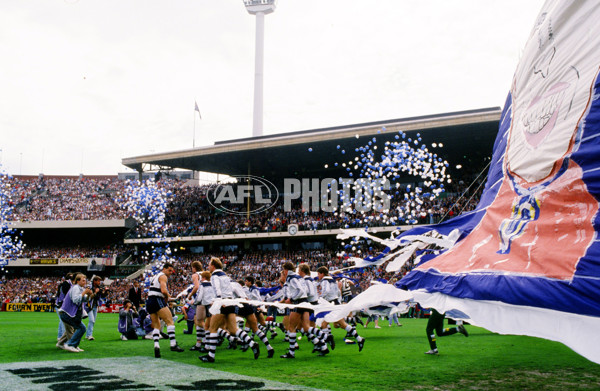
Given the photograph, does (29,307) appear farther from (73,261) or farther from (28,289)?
(73,261)

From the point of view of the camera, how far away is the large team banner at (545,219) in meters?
3.90

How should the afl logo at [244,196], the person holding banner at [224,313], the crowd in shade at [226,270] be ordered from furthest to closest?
the afl logo at [244,196] → the crowd in shade at [226,270] → the person holding banner at [224,313]

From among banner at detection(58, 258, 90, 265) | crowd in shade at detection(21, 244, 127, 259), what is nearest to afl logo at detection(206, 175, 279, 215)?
crowd in shade at detection(21, 244, 127, 259)

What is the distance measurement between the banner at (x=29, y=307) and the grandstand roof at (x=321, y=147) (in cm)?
1458

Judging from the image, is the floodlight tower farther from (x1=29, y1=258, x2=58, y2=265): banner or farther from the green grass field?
the green grass field

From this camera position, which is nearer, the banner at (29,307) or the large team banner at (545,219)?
the large team banner at (545,219)

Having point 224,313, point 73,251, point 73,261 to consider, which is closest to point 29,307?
point 73,261

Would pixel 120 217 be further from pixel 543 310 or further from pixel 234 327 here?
pixel 543 310

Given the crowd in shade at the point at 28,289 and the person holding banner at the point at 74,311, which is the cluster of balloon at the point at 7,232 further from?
the person holding banner at the point at 74,311

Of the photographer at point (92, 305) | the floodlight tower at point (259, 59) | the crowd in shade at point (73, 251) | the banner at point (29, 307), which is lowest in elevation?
the banner at point (29, 307)

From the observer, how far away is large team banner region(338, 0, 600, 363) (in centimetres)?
390

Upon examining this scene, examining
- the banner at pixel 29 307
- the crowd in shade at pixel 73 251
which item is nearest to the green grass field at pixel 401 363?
the banner at pixel 29 307

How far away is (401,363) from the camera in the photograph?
9273 mm

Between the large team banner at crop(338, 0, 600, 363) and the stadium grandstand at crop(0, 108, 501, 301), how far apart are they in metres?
24.8
